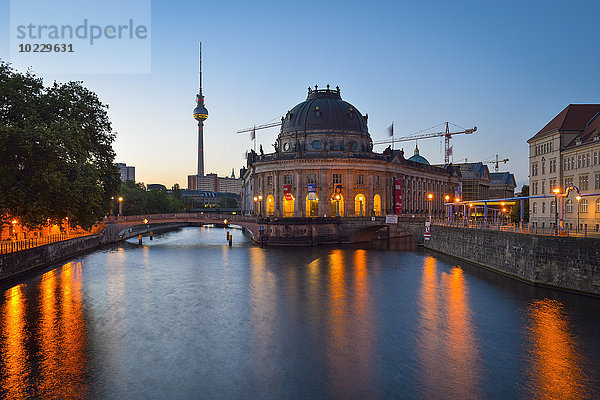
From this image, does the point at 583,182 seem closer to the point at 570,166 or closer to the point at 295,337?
the point at 570,166

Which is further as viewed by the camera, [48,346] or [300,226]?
[300,226]

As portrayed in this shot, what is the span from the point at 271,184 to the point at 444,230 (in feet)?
154

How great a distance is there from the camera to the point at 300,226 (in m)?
78.3

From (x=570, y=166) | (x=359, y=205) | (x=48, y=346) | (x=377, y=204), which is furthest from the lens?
(x=377, y=204)

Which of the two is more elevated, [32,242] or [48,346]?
[32,242]

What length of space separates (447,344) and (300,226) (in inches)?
2134

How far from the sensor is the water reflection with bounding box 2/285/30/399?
18.8m

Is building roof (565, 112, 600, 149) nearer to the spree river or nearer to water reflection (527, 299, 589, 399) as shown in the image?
the spree river

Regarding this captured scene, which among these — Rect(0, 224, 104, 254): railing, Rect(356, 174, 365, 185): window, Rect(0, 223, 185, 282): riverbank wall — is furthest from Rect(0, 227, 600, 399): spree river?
Rect(356, 174, 365, 185): window

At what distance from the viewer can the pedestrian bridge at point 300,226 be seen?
256 feet

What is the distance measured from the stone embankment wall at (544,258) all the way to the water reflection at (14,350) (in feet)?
123

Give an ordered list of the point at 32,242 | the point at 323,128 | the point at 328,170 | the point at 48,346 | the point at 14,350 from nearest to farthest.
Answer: the point at 14,350 → the point at 48,346 → the point at 32,242 → the point at 328,170 → the point at 323,128

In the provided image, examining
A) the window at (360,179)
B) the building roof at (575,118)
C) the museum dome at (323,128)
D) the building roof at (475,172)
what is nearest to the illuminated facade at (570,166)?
the building roof at (575,118)


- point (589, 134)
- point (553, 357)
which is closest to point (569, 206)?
point (589, 134)
